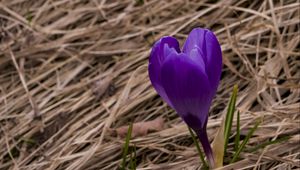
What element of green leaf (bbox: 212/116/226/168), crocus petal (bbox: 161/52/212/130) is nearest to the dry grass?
green leaf (bbox: 212/116/226/168)

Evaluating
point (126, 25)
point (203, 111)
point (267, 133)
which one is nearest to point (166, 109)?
point (267, 133)

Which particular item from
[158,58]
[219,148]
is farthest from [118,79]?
[158,58]

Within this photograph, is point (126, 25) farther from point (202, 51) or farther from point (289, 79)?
point (202, 51)

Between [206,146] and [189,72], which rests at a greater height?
[189,72]

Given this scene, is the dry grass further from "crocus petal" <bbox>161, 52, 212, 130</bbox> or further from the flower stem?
"crocus petal" <bbox>161, 52, 212, 130</bbox>

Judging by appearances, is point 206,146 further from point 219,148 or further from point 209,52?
point 209,52
